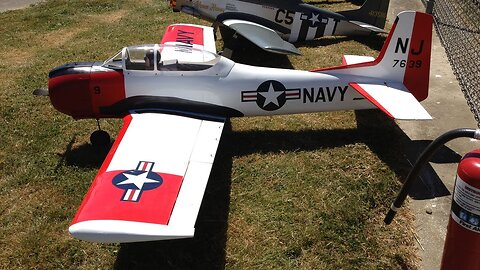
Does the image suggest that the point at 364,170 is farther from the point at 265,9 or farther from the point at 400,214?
the point at 265,9

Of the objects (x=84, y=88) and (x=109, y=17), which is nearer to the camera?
(x=84, y=88)

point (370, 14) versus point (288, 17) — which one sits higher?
point (370, 14)

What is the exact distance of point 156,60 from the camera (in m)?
7.50

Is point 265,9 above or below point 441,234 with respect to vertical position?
above

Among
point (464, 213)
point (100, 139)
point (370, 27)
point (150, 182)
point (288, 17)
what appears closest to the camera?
point (464, 213)

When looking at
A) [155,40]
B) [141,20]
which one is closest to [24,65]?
[155,40]

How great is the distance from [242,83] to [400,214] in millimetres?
3502

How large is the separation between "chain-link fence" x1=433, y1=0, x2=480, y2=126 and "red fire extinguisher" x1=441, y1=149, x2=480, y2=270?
218 inches

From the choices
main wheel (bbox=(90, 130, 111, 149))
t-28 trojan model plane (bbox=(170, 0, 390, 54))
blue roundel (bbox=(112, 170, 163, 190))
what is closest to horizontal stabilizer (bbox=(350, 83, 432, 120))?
blue roundel (bbox=(112, 170, 163, 190))

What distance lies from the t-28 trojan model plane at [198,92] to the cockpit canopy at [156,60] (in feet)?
0.06

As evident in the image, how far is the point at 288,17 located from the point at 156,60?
6602mm

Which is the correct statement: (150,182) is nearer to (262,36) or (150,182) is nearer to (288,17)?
(262,36)

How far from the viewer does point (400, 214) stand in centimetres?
625


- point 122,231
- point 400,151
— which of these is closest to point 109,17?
point 400,151
